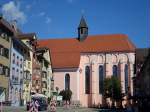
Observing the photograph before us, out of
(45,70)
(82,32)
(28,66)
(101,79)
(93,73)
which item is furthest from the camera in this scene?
(82,32)

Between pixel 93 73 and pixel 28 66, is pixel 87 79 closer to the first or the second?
pixel 93 73

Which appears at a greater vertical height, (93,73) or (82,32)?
(82,32)

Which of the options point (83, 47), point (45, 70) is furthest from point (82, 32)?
point (45, 70)

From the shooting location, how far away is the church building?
97375 millimetres

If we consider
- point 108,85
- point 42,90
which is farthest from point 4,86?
point 108,85

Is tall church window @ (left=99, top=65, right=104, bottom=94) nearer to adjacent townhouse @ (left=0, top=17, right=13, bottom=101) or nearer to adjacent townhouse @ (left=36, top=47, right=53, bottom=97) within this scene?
adjacent townhouse @ (left=36, top=47, right=53, bottom=97)

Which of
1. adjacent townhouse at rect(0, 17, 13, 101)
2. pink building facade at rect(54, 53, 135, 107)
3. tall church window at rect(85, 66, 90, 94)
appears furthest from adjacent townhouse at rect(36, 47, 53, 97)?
adjacent townhouse at rect(0, 17, 13, 101)

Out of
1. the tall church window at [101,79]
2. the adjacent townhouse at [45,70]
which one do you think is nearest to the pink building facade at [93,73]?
the tall church window at [101,79]

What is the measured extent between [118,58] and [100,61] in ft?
17.2

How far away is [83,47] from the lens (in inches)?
4094

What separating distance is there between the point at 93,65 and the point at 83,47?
622cm

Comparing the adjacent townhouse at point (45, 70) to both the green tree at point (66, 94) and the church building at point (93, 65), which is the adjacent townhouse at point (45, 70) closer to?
the green tree at point (66, 94)

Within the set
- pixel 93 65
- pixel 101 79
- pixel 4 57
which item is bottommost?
pixel 101 79

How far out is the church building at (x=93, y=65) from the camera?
319 feet
